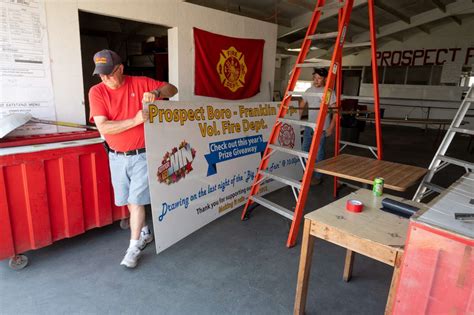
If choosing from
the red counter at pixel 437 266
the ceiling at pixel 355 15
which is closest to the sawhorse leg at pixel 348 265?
the red counter at pixel 437 266

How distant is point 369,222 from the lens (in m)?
1.48

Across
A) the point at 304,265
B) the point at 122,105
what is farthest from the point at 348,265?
the point at 122,105

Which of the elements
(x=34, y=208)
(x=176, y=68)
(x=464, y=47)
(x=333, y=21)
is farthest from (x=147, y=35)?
(x=464, y=47)

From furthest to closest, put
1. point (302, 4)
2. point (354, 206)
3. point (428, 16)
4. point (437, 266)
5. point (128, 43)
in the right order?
point (428, 16)
point (302, 4)
point (128, 43)
point (354, 206)
point (437, 266)

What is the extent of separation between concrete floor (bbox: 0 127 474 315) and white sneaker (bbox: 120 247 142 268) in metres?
0.05

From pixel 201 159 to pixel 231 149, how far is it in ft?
1.46

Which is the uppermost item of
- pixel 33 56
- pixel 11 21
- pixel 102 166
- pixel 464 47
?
pixel 464 47

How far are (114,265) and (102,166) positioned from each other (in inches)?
31.7

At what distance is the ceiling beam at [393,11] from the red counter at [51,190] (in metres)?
7.07

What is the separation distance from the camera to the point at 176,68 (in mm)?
3490

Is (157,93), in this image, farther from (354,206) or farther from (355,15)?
(355,15)

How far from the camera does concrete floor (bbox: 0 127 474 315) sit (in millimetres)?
1845

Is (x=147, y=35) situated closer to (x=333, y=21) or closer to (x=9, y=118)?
(x=9, y=118)

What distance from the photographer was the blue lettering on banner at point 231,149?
111 inches
